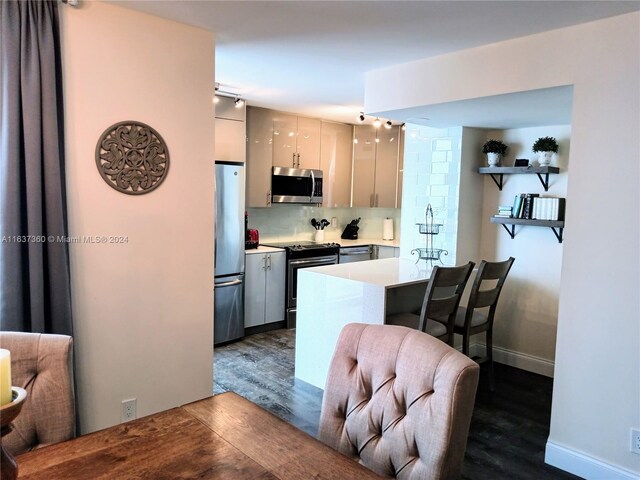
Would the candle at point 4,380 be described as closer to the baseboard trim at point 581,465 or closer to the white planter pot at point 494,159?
the baseboard trim at point 581,465

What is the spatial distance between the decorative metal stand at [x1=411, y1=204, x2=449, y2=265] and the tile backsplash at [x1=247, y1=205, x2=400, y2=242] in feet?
6.59

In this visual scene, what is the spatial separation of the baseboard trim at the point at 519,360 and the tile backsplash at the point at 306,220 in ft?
→ 7.72

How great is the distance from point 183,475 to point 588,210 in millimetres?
2214

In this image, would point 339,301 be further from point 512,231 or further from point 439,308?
point 512,231

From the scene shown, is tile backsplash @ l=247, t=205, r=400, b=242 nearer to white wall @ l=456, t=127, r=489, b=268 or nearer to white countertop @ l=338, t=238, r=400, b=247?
white countertop @ l=338, t=238, r=400, b=247

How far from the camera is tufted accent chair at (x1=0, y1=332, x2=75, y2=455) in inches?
57.5

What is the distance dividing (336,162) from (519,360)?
299 centimetres

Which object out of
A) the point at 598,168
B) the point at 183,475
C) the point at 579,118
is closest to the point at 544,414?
the point at 598,168

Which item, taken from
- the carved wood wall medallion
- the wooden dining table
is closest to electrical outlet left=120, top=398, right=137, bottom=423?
the carved wood wall medallion

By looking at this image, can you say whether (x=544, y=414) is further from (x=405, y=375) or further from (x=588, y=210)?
(x=405, y=375)

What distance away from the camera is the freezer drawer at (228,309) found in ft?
14.6

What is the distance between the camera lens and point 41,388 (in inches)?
58.4

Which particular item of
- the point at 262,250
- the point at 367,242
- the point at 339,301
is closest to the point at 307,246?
the point at 262,250

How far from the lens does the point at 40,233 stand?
2168 millimetres
